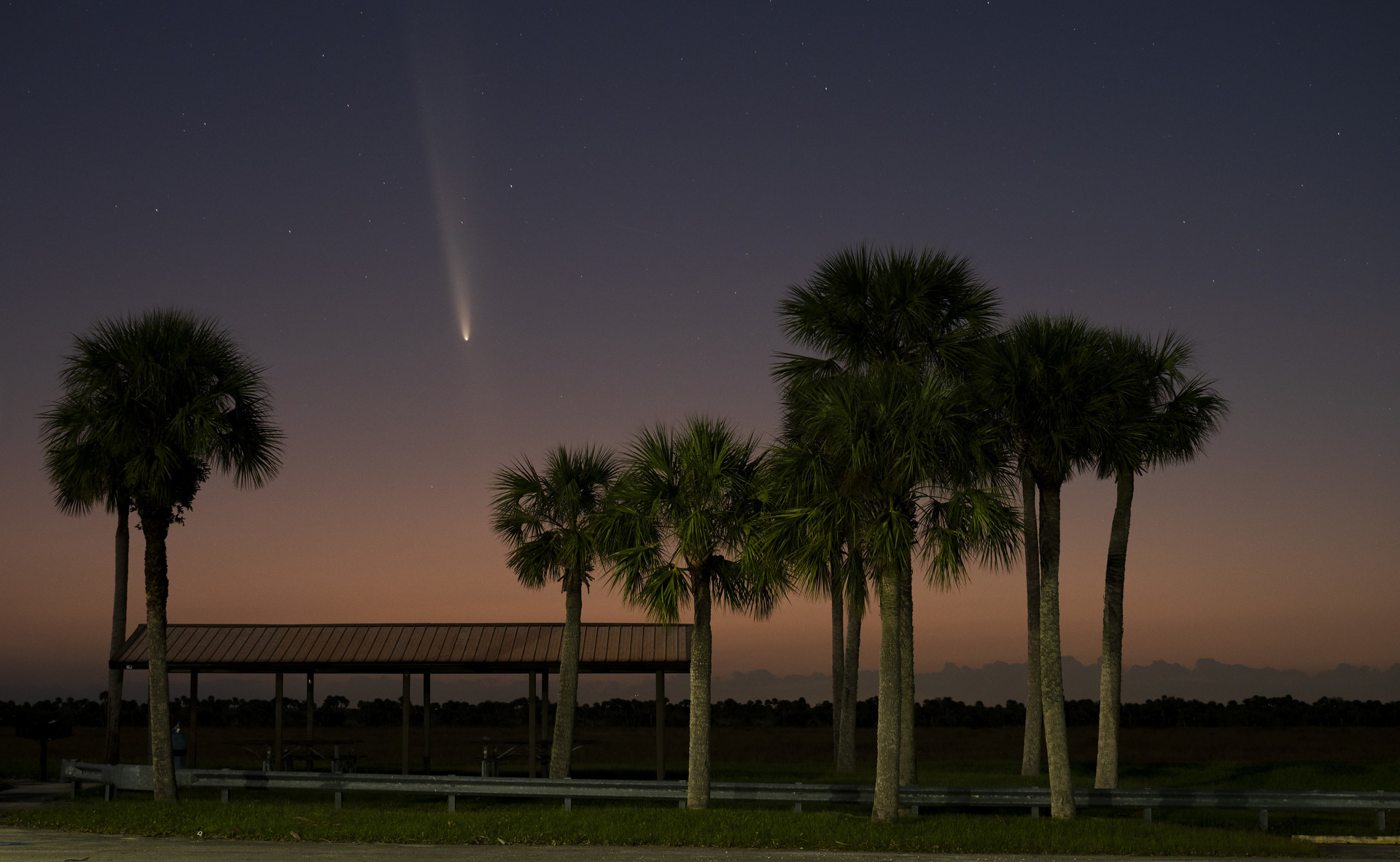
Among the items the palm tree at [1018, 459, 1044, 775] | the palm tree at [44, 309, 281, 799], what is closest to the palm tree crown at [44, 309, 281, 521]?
the palm tree at [44, 309, 281, 799]

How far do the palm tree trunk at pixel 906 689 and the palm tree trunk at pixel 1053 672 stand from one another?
238 cm

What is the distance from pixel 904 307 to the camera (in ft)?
77.5

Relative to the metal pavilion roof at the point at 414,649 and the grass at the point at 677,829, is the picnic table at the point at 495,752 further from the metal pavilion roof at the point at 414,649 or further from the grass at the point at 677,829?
the grass at the point at 677,829

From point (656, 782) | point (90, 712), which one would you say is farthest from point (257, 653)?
point (90, 712)

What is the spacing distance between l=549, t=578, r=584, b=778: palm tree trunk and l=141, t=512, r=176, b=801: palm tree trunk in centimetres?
758

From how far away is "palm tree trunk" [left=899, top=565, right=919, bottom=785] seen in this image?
21.4 meters

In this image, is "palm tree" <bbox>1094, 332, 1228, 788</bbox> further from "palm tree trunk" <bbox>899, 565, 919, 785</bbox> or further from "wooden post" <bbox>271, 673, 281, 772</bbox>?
"wooden post" <bbox>271, 673, 281, 772</bbox>

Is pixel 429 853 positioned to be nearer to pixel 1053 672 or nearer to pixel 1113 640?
pixel 1053 672

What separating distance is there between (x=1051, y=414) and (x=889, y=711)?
241 inches

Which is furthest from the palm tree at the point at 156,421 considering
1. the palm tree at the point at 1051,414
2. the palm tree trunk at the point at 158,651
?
the palm tree at the point at 1051,414

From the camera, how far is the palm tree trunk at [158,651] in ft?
73.4

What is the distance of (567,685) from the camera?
2570 cm

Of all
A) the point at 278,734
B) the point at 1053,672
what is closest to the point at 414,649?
the point at 278,734

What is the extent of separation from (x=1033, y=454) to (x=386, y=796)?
16068mm
